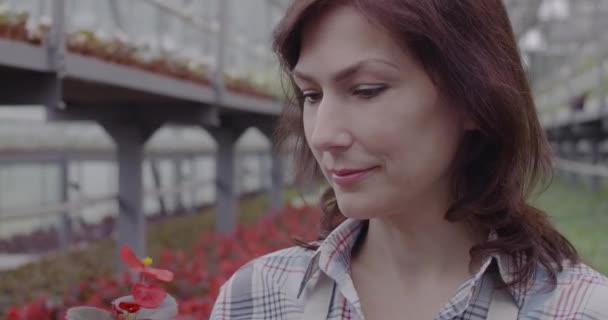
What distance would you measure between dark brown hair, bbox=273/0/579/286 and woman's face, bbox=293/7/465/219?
0.03 m

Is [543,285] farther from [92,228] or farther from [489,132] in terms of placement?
[92,228]

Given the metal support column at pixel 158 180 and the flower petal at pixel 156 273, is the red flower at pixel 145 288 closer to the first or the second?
the flower petal at pixel 156 273

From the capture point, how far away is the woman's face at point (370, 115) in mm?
1275

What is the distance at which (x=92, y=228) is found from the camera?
35.9 ft

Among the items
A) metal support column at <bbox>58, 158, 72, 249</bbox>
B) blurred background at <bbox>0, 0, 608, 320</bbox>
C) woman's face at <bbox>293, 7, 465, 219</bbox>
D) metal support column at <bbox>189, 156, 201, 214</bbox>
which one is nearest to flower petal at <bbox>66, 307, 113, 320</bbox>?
woman's face at <bbox>293, 7, 465, 219</bbox>

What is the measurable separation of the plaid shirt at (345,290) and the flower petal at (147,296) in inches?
10.3

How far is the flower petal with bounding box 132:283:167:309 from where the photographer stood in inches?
45.9

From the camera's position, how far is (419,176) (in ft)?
4.33

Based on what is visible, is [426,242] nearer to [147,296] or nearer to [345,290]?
[345,290]

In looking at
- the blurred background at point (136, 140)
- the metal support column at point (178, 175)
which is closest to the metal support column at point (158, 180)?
the blurred background at point (136, 140)

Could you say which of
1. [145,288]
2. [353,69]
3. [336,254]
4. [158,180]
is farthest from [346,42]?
[158,180]

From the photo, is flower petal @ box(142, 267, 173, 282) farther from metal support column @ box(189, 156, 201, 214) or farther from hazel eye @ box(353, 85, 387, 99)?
metal support column @ box(189, 156, 201, 214)

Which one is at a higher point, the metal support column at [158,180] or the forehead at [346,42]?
the forehead at [346,42]

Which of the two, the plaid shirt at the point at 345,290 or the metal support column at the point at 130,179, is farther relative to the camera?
the metal support column at the point at 130,179
